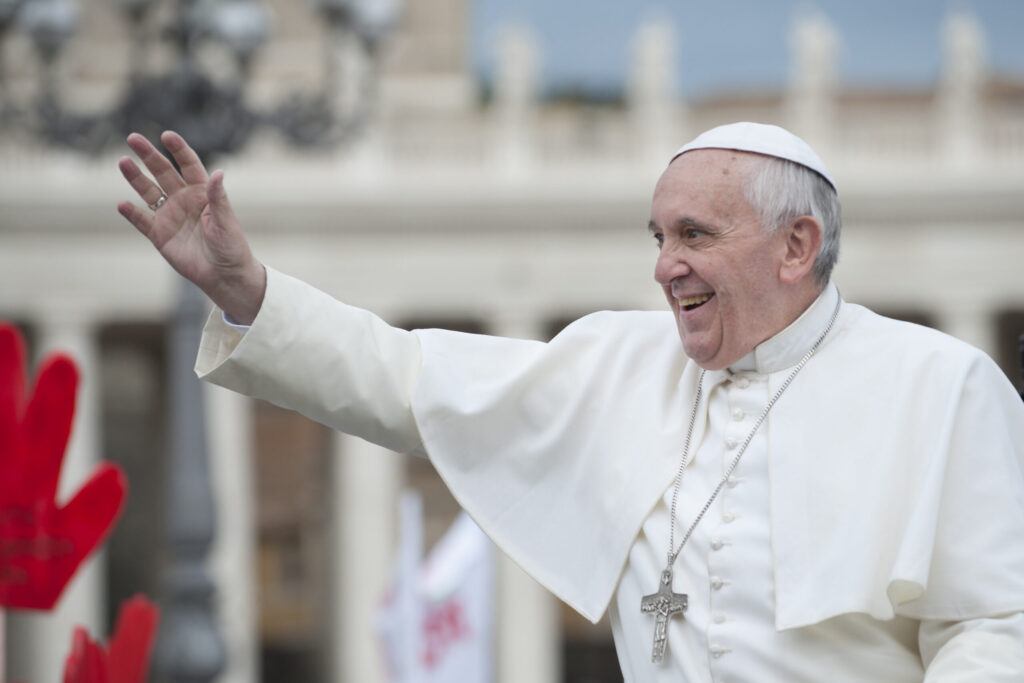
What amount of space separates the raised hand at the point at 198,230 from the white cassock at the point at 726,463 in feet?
0.17

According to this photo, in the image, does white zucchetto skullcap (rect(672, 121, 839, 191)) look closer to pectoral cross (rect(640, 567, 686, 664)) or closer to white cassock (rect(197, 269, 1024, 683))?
white cassock (rect(197, 269, 1024, 683))

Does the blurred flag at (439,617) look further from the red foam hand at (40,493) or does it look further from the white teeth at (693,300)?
the white teeth at (693,300)

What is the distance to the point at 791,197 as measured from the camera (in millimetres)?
3189

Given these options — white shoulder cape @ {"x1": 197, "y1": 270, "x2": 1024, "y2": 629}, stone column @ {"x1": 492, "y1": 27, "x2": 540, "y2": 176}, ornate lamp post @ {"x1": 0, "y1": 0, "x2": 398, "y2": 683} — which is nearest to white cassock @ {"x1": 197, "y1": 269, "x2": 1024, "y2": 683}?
white shoulder cape @ {"x1": 197, "y1": 270, "x2": 1024, "y2": 629}

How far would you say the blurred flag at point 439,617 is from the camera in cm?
1184

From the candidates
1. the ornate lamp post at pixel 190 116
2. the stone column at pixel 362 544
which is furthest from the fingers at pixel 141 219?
the stone column at pixel 362 544

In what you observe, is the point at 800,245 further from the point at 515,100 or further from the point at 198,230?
the point at 515,100

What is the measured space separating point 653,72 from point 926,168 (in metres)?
4.79

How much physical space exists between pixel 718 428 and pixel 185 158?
3.39 feet

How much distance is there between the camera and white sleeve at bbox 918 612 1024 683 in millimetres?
2779

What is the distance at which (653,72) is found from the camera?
31.5m

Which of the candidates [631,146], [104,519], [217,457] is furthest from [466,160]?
[104,519]

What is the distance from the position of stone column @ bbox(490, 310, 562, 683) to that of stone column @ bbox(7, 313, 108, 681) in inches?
257

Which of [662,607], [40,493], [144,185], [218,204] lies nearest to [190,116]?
Result: [40,493]
